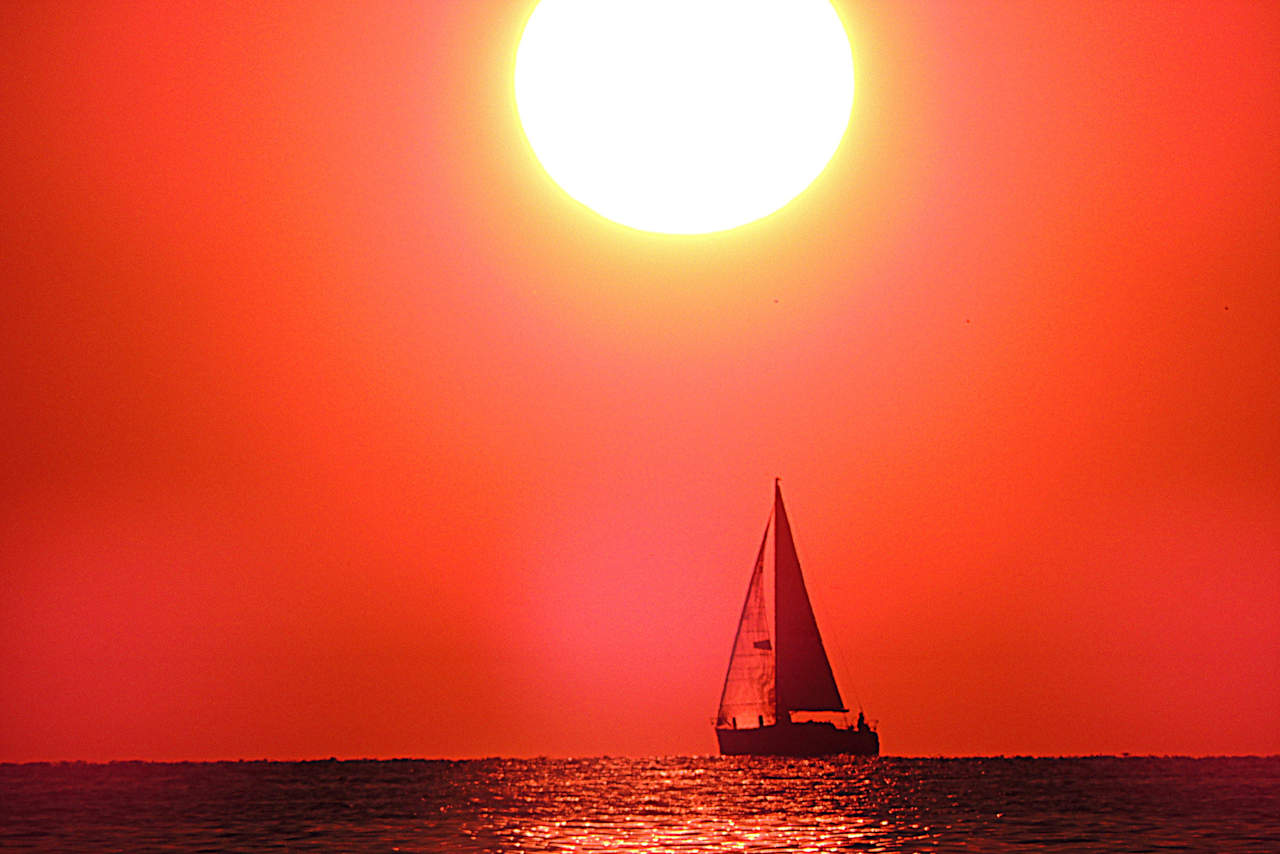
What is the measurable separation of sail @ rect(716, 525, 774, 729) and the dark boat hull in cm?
48

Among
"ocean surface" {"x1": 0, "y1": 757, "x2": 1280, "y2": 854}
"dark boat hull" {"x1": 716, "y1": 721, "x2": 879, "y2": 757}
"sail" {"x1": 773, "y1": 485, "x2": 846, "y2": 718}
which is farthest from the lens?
"dark boat hull" {"x1": 716, "y1": 721, "x2": 879, "y2": 757}

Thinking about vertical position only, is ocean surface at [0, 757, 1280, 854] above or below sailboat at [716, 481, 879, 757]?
below

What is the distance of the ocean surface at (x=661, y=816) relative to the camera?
26766 millimetres

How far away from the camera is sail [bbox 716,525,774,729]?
188 feet

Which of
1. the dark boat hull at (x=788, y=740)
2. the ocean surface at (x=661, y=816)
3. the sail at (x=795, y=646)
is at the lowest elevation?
the ocean surface at (x=661, y=816)

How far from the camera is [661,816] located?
32469 millimetres

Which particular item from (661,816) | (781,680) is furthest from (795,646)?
(661,816)

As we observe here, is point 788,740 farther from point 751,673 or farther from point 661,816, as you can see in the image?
point 661,816

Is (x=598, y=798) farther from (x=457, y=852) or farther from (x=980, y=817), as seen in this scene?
(x=457, y=852)

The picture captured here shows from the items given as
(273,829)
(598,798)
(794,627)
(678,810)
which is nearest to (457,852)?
(273,829)

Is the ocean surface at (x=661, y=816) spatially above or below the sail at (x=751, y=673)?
below

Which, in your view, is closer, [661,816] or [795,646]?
[661,816]

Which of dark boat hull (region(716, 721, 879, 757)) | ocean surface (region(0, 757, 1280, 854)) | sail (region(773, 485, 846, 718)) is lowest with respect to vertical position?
ocean surface (region(0, 757, 1280, 854))

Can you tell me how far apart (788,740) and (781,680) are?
2.89m
